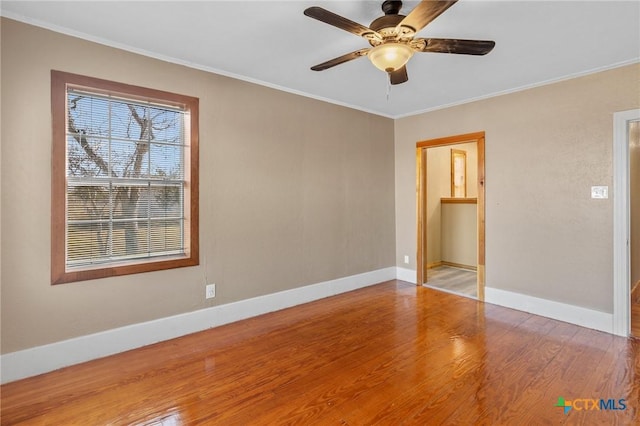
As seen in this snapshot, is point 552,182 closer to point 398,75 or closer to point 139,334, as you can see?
point 398,75

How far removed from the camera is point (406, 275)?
5.10m

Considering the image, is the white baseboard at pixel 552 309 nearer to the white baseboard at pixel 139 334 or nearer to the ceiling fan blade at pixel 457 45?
the white baseboard at pixel 139 334

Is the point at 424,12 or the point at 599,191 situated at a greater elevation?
the point at 424,12

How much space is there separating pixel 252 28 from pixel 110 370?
280 cm

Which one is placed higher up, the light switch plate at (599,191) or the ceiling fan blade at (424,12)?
the ceiling fan blade at (424,12)

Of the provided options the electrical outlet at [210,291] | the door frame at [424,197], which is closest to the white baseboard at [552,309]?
the door frame at [424,197]

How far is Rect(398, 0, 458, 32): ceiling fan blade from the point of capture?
1678 mm

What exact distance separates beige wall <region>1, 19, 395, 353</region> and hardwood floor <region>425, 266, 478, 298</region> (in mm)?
832

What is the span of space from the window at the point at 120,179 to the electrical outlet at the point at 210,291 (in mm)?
317

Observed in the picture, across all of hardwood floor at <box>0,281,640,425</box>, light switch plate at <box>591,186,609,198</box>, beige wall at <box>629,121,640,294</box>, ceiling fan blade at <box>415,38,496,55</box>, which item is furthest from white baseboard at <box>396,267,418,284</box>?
ceiling fan blade at <box>415,38,496,55</box>

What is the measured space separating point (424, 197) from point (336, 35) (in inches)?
116

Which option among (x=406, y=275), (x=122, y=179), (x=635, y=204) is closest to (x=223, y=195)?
(x=122, y=179)

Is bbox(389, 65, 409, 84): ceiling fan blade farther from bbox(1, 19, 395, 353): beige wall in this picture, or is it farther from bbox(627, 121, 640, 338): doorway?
bbox(627, 121, 640, 338): doorway

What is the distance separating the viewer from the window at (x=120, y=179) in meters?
2.57
